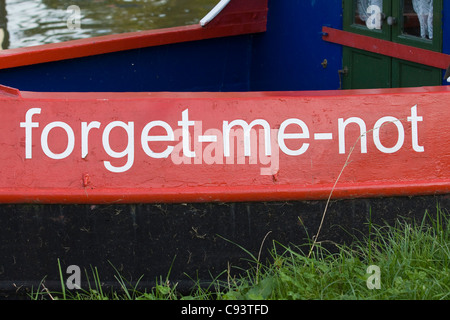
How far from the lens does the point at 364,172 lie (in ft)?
12.1

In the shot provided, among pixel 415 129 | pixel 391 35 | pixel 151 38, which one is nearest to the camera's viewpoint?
pixel 415 129

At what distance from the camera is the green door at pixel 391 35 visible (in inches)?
193

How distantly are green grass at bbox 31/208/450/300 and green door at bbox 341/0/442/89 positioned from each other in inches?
58.3

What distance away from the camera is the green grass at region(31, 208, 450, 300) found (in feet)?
11.0

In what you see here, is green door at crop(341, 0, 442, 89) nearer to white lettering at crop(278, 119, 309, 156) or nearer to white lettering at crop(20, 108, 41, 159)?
white lettering at crop(278, 119, 309, 156)

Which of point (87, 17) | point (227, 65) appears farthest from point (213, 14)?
point (87, 17)

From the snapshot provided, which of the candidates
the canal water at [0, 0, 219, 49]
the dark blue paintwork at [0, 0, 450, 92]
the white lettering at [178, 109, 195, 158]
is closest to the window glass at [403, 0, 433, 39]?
the dark blue paintwork at [0, 0, 450, 92]

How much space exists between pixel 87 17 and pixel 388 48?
9.41 m

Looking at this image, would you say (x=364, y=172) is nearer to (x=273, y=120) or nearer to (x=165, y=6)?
(x=273, y=120)

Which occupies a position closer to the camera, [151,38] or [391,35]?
[391,35]

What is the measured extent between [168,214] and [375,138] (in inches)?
38.1

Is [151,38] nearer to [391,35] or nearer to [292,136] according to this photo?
[391,35]

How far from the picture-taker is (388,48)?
5.23 metres
